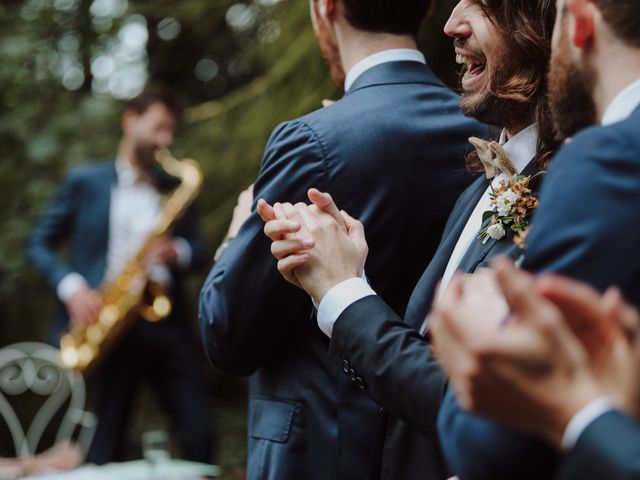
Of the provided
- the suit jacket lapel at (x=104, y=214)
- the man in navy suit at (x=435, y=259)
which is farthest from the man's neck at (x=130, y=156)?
the man in navy suit at (x=435, y=259)

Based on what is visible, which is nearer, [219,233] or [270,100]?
[270,100]

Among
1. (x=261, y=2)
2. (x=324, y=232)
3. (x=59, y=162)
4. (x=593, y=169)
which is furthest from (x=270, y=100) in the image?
(x=593, y=169)

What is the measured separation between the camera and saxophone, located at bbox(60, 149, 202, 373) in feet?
17.4

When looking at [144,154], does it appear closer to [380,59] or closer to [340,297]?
[380,59]

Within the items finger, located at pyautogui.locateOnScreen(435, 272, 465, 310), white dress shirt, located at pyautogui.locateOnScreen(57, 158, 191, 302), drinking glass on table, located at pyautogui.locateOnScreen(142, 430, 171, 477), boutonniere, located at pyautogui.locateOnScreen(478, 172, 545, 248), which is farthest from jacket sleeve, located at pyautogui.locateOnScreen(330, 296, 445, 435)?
white dress shirt, located at pyautogui.locateOnScreen(57, 158, 191, 302)

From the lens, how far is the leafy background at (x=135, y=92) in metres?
5.20

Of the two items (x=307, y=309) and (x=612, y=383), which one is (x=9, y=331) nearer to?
(x=307, y=309)

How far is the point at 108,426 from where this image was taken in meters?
5.09

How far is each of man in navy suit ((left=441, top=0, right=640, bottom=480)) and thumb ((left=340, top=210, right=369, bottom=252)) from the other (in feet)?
1.89

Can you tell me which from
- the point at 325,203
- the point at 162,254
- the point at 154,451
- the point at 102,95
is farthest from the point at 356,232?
the point at 102,95

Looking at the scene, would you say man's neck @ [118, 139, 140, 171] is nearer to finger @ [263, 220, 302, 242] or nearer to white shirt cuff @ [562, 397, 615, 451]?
finger @ [263, 220, 302, 242]

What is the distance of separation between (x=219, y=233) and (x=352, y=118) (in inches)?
168

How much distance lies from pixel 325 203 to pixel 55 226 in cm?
385

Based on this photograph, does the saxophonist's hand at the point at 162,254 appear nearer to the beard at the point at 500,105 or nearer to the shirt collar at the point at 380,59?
the shirt collar at the point at 380,59
